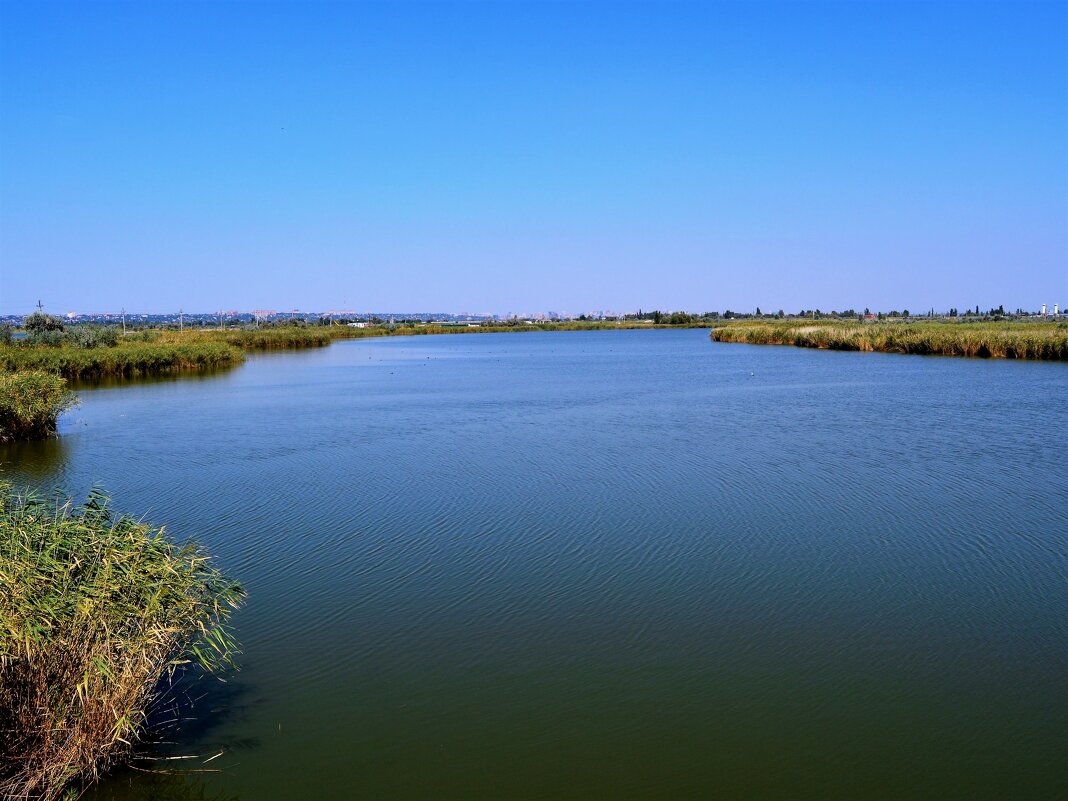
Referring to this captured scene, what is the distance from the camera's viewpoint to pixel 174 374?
40188mm

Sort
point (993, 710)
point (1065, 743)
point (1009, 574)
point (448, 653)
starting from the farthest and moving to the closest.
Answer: point (1009, 574) < point (448, 653) < point (993, 710) < point (1065, 743)

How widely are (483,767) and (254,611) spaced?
364 cm

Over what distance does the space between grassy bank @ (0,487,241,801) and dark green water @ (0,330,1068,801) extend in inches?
19.0

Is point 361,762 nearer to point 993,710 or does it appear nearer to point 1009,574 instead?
point 993,710

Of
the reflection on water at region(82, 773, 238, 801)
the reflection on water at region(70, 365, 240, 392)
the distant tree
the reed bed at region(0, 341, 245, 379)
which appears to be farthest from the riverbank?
the reflection on water at region(82, 773, 238, 801)

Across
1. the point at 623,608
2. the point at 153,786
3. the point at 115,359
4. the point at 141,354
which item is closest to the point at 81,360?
the point at 115,359

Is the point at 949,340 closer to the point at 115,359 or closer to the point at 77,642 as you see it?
the point at 115,359

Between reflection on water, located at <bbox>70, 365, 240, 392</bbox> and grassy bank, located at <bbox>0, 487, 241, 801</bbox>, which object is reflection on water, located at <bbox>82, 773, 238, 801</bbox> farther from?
reflection on water, located at <bbox>70, 365, 240, 392</bbox>

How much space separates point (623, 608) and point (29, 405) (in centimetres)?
1620

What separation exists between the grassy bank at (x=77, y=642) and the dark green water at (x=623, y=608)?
484mm

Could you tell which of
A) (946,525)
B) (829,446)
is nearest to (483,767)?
(946,525)

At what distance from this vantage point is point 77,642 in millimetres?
5207

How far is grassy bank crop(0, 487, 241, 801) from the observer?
4953 millimetres

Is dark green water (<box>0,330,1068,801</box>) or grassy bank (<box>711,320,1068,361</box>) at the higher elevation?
grassy bank (<box>711,320,1068,361</box>)
